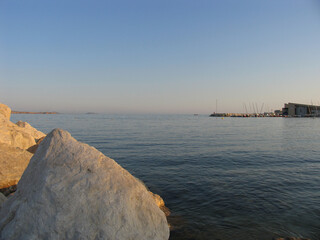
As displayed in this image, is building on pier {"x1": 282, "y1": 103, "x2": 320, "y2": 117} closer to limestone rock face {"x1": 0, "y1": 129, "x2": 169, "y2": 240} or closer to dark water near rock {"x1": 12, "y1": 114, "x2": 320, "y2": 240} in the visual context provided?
dark water near rock {"x1": 12, "y1": 114, "x2": 320, "y2": 240}

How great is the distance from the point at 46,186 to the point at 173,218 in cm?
454

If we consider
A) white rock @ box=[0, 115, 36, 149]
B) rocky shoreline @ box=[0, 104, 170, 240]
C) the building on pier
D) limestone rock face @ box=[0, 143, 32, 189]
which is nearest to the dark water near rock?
rocky shoreline @ box=[0, 104, 170, 240]

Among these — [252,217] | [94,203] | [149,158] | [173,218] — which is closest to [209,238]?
[173,218]

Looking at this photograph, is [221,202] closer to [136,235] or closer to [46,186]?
[136,235]

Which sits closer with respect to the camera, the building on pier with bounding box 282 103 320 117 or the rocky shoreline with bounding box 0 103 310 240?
the rocky shoreline with bounding box 0 103 310 240

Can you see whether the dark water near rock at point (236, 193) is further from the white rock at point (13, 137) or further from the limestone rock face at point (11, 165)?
the white rock at point (13, 137)

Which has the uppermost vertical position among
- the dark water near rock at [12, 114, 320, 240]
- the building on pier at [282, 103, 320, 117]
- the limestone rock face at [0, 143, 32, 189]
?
the building on pier at [282, 103, 320, 117]

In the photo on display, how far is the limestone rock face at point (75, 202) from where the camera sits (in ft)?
Answer: 11.3

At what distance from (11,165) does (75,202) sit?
4.79 meters

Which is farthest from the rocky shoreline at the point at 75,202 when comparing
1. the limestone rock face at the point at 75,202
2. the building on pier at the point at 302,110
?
the building on pier at the point at 302,110

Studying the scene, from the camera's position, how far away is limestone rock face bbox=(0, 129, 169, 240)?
3445 mm

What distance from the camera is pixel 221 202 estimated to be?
8.05 m

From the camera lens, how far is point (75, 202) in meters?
3.63

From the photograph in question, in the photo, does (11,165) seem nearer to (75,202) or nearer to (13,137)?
(75,202)
